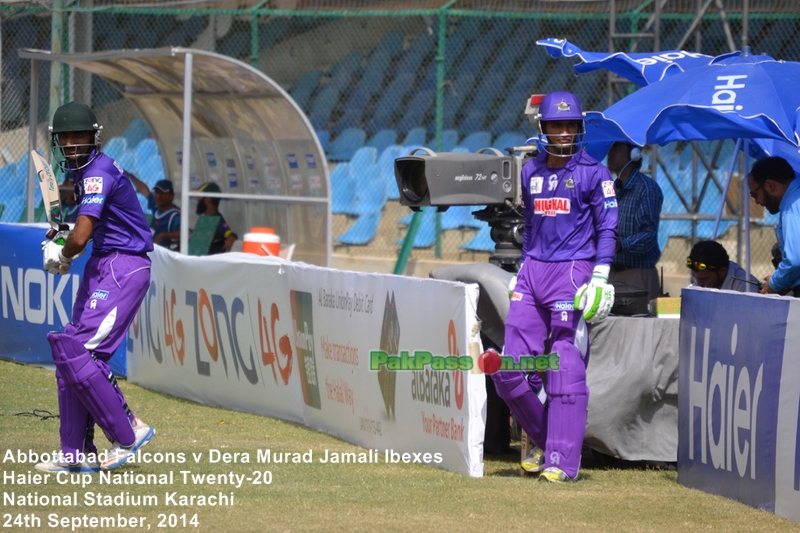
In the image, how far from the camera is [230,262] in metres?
8.77

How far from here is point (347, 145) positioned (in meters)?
17.8

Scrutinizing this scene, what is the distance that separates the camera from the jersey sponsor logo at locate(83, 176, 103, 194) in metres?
6.03

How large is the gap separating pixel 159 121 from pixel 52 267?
7.06 m

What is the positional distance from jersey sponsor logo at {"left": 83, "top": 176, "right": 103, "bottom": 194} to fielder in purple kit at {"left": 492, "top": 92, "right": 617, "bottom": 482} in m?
2.32

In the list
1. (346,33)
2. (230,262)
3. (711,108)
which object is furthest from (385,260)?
(711,108)

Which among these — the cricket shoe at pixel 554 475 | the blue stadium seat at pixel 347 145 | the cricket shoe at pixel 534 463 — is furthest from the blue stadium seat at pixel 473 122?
the cricket shoe at pixel 554 475

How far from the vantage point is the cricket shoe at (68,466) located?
19.8 ft

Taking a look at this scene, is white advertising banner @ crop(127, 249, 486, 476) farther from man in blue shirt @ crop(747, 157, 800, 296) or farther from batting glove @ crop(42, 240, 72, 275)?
batting glove @ crop(42, 240, 72, 275)

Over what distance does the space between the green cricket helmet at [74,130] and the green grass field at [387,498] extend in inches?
66.0

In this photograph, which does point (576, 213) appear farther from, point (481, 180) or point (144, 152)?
point (144, 152)

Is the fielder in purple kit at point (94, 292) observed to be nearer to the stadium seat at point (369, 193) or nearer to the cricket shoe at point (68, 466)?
the cricket shoe at point (68, 466)

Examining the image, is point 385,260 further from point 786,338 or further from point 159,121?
point 786,338

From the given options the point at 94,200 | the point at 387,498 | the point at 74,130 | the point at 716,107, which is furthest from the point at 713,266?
the point at 74,130

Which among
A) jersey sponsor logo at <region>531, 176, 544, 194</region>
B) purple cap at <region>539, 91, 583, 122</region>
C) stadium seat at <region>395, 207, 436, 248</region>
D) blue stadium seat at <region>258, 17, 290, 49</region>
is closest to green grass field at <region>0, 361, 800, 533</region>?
jersey sponsor logo at <region>531, 176, 544, 194</region>
